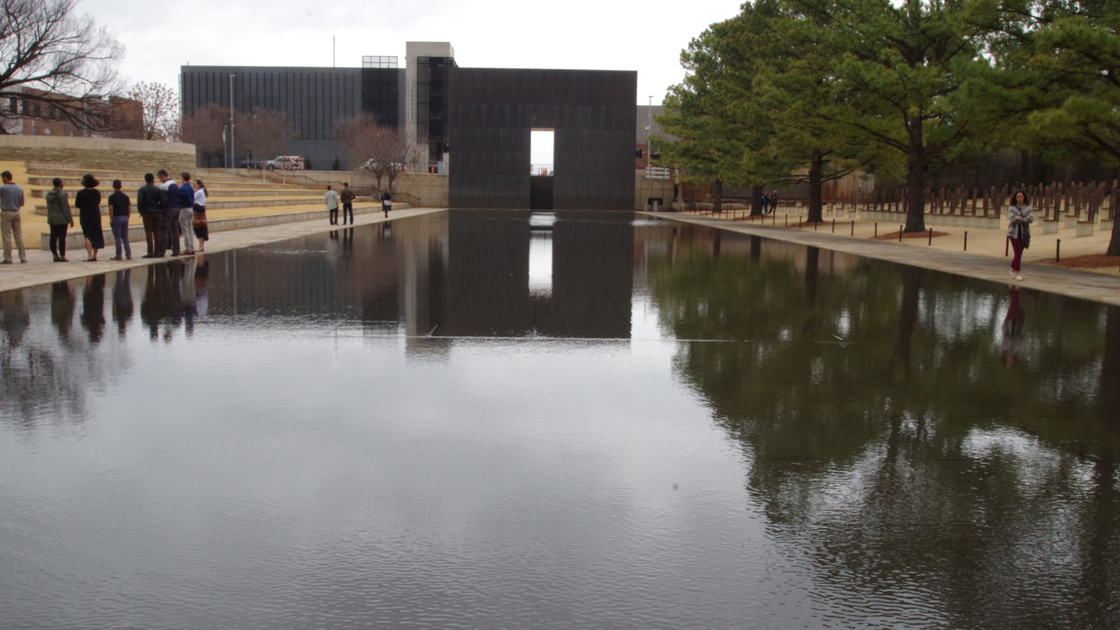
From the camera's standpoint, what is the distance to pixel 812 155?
144ft

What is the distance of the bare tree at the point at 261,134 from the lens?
96500 millimetres

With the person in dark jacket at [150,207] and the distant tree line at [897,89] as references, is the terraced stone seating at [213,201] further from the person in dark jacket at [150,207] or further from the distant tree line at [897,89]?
the distant tree line at [897,89]

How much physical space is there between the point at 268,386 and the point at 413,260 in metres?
13.5

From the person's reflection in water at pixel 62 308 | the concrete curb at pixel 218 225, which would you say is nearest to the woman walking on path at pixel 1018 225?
the person's reflection in water at pixel 62 308

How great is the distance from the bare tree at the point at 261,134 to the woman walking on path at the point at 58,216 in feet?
265

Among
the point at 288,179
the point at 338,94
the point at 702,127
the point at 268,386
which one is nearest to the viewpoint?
the point at 268,386

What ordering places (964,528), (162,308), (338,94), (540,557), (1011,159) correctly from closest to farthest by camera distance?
1. (540,557)
2. (964,528)
3. (162,308)
4. (1011,159)
5. (338,94)

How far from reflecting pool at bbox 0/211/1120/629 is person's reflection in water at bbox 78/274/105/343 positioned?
174 millimetres

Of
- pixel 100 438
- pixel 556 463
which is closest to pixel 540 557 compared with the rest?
pixel 556 463

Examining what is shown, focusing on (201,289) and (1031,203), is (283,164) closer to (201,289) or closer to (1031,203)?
(1031,203)

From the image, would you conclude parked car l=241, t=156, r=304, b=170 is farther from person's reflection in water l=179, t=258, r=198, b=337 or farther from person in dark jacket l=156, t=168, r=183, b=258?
person's reflection in water l=179, t=258, r=198, b=337

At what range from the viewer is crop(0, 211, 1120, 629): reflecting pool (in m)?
3.79

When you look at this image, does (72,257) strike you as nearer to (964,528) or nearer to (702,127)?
(964,528)

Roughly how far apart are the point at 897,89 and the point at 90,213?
952 inches
